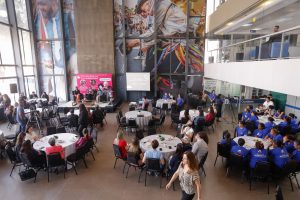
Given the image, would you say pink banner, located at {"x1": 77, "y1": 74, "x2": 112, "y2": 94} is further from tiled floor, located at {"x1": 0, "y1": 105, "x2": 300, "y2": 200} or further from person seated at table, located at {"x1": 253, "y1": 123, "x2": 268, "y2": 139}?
person seated at table, located at {"x1": 253, "y1": 123, "x2": 268, "y2": 139}

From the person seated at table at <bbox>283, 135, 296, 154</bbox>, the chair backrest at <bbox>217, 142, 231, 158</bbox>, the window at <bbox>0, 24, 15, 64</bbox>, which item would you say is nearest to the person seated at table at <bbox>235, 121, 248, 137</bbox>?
the person seated at table at <bbox>283, 135, 296, 154</bbox>

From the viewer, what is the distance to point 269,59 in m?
6.45

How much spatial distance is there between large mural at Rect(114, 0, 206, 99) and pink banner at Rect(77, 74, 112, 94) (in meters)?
1.53

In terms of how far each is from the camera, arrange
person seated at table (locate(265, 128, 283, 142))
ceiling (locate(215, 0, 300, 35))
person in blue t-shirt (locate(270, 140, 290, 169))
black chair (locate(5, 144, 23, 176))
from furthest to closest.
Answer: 1. ceiling (locate(215, 0, 300, 35))
2. person seated at table (locate(265, 128, 283, 142))
3. black chair (locate(5, 144, 23, 176))
4. person in blue t-shirt (locate(270, 140, 290, 169))

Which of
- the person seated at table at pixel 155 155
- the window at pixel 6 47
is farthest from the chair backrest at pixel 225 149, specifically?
the window at pixel 6 47

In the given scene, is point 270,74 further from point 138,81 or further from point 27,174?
point 138,81

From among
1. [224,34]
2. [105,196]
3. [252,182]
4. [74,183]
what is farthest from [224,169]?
[224,34]

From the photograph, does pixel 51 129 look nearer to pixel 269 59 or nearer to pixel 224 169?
pixel 224 169

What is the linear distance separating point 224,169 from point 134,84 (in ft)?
37.0

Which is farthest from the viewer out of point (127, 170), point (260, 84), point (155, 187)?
point (260, 84)

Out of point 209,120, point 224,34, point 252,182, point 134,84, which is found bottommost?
point 252,182

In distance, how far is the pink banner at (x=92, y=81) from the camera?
51.8 feet

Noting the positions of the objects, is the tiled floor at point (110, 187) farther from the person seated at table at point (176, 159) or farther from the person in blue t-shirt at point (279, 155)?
the person in blue t-shirt at point (279, 155)

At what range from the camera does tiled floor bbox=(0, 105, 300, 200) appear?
4.94 meters
